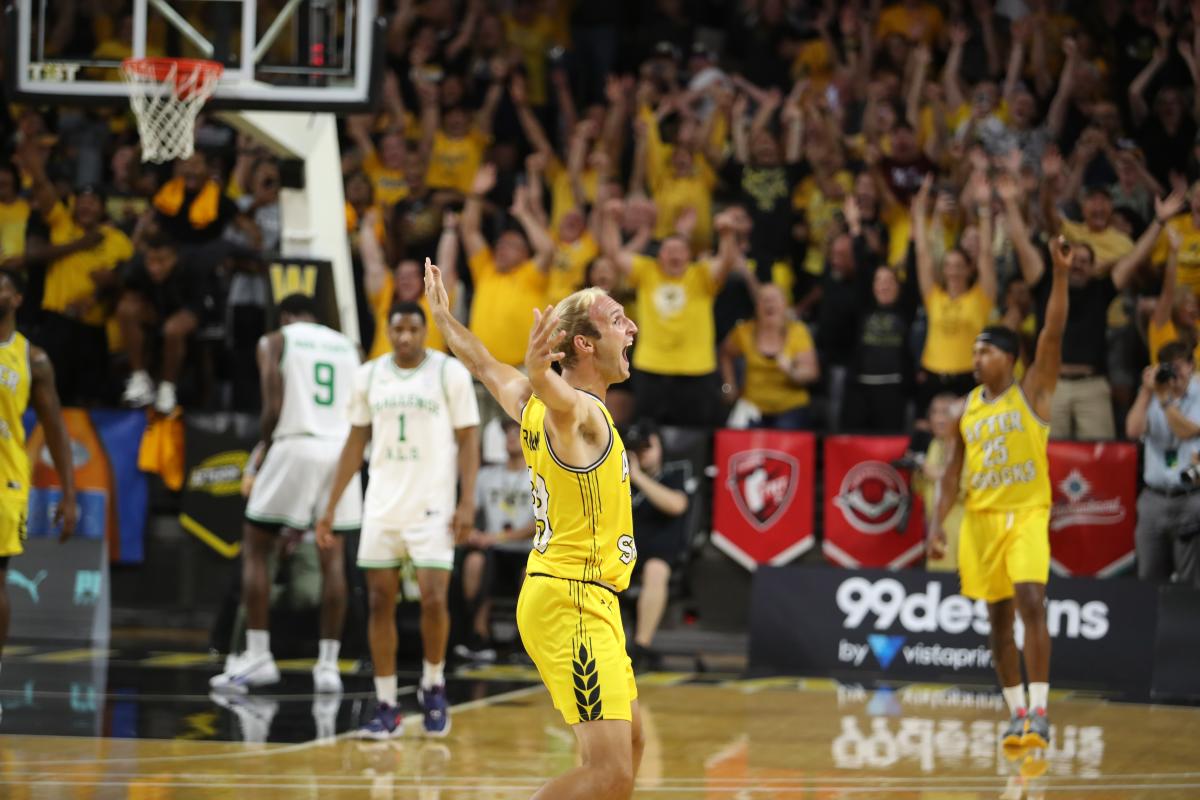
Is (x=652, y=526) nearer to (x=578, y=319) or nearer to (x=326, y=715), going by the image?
(x=326, y=715)

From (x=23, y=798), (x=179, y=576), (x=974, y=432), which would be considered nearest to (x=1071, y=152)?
(x=974, y=432)

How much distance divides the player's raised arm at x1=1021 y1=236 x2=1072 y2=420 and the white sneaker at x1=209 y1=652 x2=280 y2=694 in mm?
5215

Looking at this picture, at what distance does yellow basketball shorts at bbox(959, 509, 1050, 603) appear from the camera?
8898 mm

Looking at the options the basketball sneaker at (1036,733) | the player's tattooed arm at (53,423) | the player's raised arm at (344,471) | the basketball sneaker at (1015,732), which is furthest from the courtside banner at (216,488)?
the basketball sneaker at (1036,733)

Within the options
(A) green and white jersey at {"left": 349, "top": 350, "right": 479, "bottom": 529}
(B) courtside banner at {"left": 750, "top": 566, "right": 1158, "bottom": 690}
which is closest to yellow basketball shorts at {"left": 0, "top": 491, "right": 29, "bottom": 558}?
(A) green and white jersey at {"left": 349, "top": 350, "right": 479, "bottom": 529}

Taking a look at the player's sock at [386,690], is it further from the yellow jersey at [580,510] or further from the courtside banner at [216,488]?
the courtside banner at [216,488]

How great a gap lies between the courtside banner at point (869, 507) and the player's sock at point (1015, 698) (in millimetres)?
4165

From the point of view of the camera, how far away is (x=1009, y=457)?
907 centimetres

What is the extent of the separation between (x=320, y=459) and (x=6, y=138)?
7.99m

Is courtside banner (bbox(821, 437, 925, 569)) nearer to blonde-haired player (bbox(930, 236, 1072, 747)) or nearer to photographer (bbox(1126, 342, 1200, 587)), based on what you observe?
photographer (bbox(1126, 342, 1200, 587))

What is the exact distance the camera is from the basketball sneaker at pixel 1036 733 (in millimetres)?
8625

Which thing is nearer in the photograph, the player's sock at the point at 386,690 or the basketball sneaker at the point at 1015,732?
the basketball sneaker at the point at 1015,732

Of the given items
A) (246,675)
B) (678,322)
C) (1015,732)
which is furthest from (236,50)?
(1015,732)

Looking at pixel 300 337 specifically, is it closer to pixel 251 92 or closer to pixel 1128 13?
pixel 251 92
